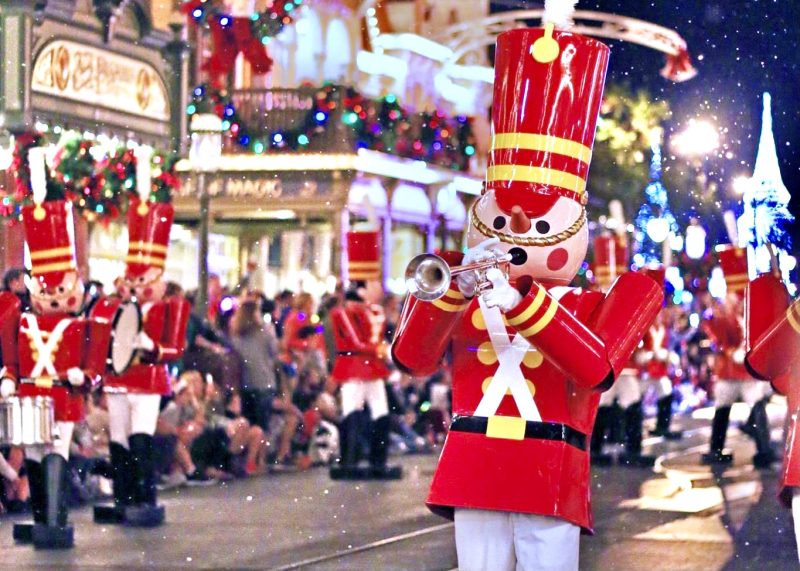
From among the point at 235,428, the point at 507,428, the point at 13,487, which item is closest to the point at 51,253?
the point at 13,487

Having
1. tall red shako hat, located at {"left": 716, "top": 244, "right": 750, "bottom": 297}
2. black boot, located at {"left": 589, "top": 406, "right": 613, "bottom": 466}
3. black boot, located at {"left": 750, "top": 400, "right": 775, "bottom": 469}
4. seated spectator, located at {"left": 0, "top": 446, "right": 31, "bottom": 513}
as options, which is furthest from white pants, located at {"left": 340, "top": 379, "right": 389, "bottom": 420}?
tall red shako hat, located at {"left": 716, "top": 244, "right": 750, "bottom": 297}

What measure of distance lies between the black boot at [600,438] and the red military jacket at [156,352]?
548cm

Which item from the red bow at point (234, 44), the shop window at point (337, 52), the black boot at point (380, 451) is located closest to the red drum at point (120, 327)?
the red bow at point (234, 44)

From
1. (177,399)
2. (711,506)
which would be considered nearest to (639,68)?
(711,506)

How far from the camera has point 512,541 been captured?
604 cm

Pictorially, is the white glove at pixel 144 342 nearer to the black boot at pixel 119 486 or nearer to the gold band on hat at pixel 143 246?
the gold band on hat at pixel 143 246

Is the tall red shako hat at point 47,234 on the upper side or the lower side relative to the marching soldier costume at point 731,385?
upper

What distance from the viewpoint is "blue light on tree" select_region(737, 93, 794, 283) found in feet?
25.8

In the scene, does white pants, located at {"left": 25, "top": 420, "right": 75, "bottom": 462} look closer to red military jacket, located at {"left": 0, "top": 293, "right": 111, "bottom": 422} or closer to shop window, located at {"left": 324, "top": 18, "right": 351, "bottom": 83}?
red military jacket, located at {"left": 0, "top": 293, "right": 111, "bottom": 422}

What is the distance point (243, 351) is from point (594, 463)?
136 inches

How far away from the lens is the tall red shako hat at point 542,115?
6.11 metres

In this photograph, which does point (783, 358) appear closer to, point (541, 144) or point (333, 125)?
point (541, 144)

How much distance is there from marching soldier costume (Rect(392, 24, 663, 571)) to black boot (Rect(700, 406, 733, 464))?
9755mm

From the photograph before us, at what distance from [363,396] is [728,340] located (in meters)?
3.29
